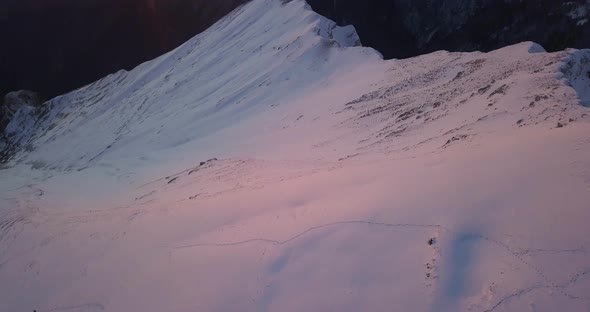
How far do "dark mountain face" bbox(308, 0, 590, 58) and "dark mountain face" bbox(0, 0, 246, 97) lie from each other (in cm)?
2312

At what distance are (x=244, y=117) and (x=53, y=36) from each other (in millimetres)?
40586

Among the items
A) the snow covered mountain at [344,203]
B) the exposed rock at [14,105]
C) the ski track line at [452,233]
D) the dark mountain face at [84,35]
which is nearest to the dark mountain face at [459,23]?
the snow covered mountain at [344,203]

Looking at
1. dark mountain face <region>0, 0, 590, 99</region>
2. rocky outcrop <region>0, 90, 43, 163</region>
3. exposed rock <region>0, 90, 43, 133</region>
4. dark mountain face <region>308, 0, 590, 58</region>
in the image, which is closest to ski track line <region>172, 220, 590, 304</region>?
dark mountain face <region>308, 0, 590, 58</region>

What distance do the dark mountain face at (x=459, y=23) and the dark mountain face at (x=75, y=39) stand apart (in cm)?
2312

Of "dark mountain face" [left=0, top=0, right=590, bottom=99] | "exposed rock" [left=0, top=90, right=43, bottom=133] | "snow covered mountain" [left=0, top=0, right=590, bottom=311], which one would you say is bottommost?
"snow covered mountain" [left=0, top=0, right=590, bottom=311]

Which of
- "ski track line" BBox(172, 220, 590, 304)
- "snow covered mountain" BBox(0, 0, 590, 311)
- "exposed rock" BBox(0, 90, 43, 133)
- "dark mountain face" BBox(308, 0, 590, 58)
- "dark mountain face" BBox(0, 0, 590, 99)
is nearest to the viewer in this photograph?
"ski track line" BBox(172, 220, 590, 304)

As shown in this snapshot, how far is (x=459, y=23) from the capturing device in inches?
1148

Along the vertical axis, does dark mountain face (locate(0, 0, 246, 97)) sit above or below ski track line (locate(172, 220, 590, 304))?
above

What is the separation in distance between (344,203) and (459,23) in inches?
996

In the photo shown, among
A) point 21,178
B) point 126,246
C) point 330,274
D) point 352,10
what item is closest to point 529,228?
point 330,274

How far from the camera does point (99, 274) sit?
9469 millimetres

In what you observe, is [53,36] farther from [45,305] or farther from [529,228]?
[529,228]

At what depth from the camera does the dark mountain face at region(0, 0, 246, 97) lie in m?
49.7

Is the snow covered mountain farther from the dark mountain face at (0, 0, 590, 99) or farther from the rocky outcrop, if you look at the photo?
the dark mountain face at (0, 0, 590, 99)
